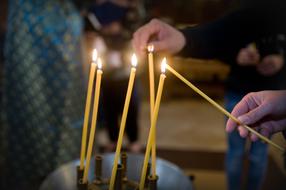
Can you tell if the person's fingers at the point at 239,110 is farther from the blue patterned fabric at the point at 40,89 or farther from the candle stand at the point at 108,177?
the blue patterned fabric at the point at 40,89

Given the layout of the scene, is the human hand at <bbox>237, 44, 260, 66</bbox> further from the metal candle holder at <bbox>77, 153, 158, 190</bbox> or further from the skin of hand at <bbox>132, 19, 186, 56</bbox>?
the metal candle holder at <bbox>77, 153, 158, 190</bbox>

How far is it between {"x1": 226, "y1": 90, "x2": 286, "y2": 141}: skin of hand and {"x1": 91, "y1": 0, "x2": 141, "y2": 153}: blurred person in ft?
1.40

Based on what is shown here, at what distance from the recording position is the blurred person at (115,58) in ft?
3.95

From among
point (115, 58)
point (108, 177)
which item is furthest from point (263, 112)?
point (115, 58)

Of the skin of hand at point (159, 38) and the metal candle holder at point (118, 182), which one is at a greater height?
the skin of hand at point (159, 38)

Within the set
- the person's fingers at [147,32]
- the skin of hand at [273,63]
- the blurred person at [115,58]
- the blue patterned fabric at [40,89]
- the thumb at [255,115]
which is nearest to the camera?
the thumb at [255,115]

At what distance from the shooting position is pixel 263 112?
611 mm

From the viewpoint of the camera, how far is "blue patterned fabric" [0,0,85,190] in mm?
1389

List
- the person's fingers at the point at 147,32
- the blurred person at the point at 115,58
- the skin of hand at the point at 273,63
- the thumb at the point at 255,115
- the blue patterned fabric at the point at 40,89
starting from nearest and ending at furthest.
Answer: the thumb at the point at 255,115 < the person's fingers at the point at 147,32 < the skin of hand at the point at 273,63 < the blurred person at the point at 115,58 < the blue patterned fabric at the point at 40,89

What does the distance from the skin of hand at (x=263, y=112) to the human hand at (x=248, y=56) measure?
249 mm

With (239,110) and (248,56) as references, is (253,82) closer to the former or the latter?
(248,56)

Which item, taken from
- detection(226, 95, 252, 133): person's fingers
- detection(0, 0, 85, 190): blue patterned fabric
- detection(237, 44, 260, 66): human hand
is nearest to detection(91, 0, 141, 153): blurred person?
detection(0, 0, 85, 190): blue patterned fabric

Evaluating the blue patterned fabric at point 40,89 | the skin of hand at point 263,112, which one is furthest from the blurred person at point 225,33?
the blue patterned fabric at point 40,89

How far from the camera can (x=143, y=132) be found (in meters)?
2.48
